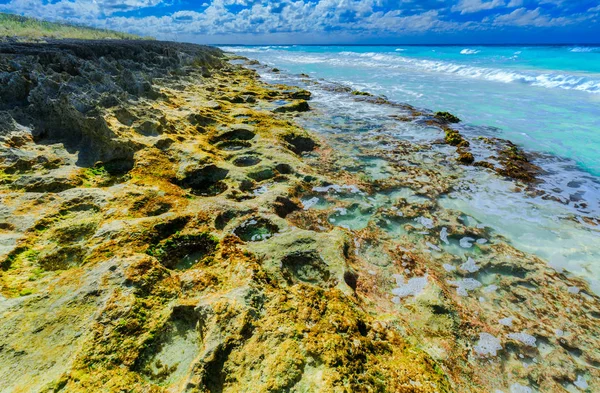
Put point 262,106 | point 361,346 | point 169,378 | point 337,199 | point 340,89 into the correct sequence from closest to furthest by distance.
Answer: point 169,378, point 361,346, point 337,199, point 262,106, point 340,89

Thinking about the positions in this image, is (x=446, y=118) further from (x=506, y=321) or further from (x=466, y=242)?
(x=506, y=321)

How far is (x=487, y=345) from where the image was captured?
10.5 ft

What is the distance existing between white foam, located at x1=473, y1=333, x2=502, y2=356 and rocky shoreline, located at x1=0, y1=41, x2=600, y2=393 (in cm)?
2

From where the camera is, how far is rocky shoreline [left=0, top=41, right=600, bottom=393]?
2.18 meters

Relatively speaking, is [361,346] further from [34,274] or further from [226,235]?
[34,274]

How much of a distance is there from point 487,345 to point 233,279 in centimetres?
285

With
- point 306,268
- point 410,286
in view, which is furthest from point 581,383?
point 306,268

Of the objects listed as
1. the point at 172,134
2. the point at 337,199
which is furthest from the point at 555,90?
the point at 172,134

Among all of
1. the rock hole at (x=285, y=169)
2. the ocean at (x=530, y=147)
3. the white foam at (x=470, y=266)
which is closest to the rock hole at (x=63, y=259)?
the rock hole at (x=285, y=169)

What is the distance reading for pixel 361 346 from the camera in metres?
2.41

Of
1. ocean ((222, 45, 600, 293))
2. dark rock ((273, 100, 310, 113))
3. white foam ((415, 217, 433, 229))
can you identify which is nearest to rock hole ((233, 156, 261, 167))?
ocean ((222, 45, 600, 293))

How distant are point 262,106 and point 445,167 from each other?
819 centimetres

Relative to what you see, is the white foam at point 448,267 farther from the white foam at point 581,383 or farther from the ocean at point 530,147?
the white foam at point 581,383

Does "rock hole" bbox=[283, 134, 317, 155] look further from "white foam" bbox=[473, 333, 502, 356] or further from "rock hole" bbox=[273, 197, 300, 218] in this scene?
"white foam" bbox=[473, 333, 502, 356]
